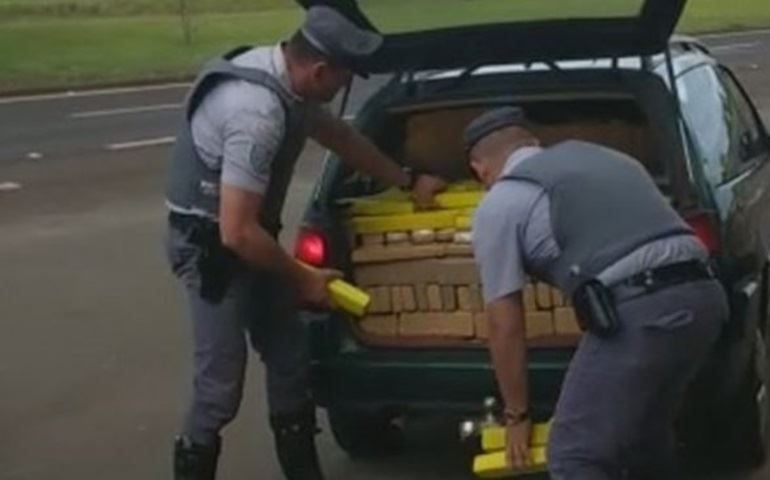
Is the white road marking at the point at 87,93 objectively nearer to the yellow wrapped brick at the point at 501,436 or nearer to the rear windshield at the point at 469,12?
the rear windshield at the point at 469,12

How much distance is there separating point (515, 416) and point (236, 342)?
1457mm

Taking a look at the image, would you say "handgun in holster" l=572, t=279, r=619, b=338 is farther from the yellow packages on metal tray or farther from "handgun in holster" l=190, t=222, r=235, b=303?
the yellow packages on metal tray

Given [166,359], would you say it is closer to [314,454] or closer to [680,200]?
[314,454]

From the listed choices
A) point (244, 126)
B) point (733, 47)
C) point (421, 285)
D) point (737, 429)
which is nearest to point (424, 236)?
point (421, 285)

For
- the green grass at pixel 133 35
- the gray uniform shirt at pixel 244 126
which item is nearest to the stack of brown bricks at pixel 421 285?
the gray uniform shirt at pixel 244 126

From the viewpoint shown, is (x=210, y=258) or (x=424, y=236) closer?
(x=210, y=258)

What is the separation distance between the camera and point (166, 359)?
371 inches

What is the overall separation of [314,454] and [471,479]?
0.67m

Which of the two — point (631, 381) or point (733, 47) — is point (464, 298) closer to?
point (631, 381)

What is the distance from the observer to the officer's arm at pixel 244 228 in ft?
19.9

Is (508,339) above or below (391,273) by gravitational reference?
above

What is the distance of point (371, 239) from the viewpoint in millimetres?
6988

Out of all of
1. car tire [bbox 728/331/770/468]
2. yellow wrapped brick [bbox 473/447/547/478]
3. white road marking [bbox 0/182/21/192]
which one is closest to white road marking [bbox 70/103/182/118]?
white road marking [bbox 0/182/21/192]

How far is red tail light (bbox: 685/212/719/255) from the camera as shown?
6523 millimetres
